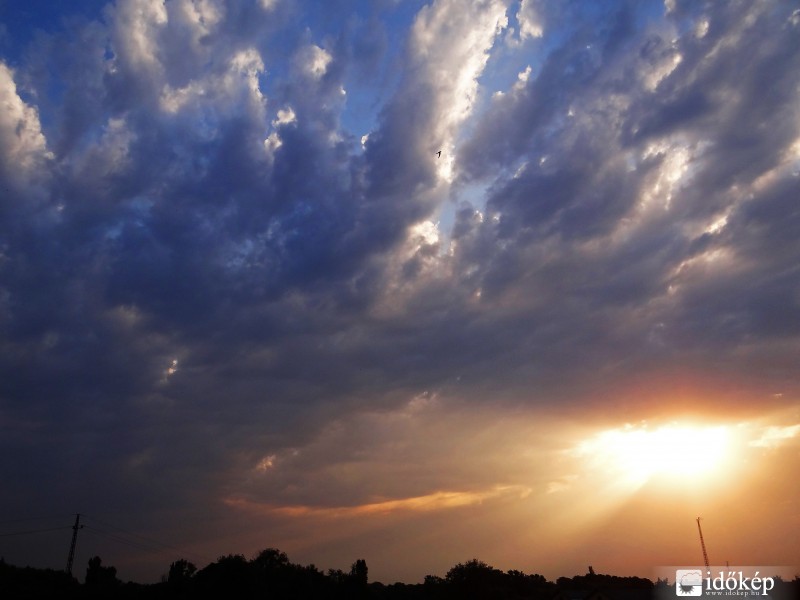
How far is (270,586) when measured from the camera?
119625 mm

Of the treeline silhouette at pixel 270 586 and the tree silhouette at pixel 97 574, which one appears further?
the tree silhouette at pixel 97 574

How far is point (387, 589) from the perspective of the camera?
16975cm

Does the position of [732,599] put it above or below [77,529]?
below

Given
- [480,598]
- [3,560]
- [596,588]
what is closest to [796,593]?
[596,588]

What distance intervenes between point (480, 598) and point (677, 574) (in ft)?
139

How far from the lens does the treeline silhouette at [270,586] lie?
98000mm

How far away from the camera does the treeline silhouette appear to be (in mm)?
98000

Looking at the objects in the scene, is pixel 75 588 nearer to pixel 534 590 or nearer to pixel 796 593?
pixel 534 590

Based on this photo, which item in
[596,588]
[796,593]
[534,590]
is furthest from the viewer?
[534,590]

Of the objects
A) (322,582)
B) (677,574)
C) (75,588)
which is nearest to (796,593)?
(677,574)

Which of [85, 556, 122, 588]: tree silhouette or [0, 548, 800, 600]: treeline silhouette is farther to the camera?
[85, 556, 122, 588]: tree silhouette

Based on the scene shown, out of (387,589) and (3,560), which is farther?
(387,589)

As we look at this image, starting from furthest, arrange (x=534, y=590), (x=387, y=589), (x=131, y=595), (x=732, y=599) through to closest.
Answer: (x=387, y=589) → (x=534, y=590) → (x=131, y=595) → (x=732, y=599)

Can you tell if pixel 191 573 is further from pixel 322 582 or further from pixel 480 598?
pixel 480 598
